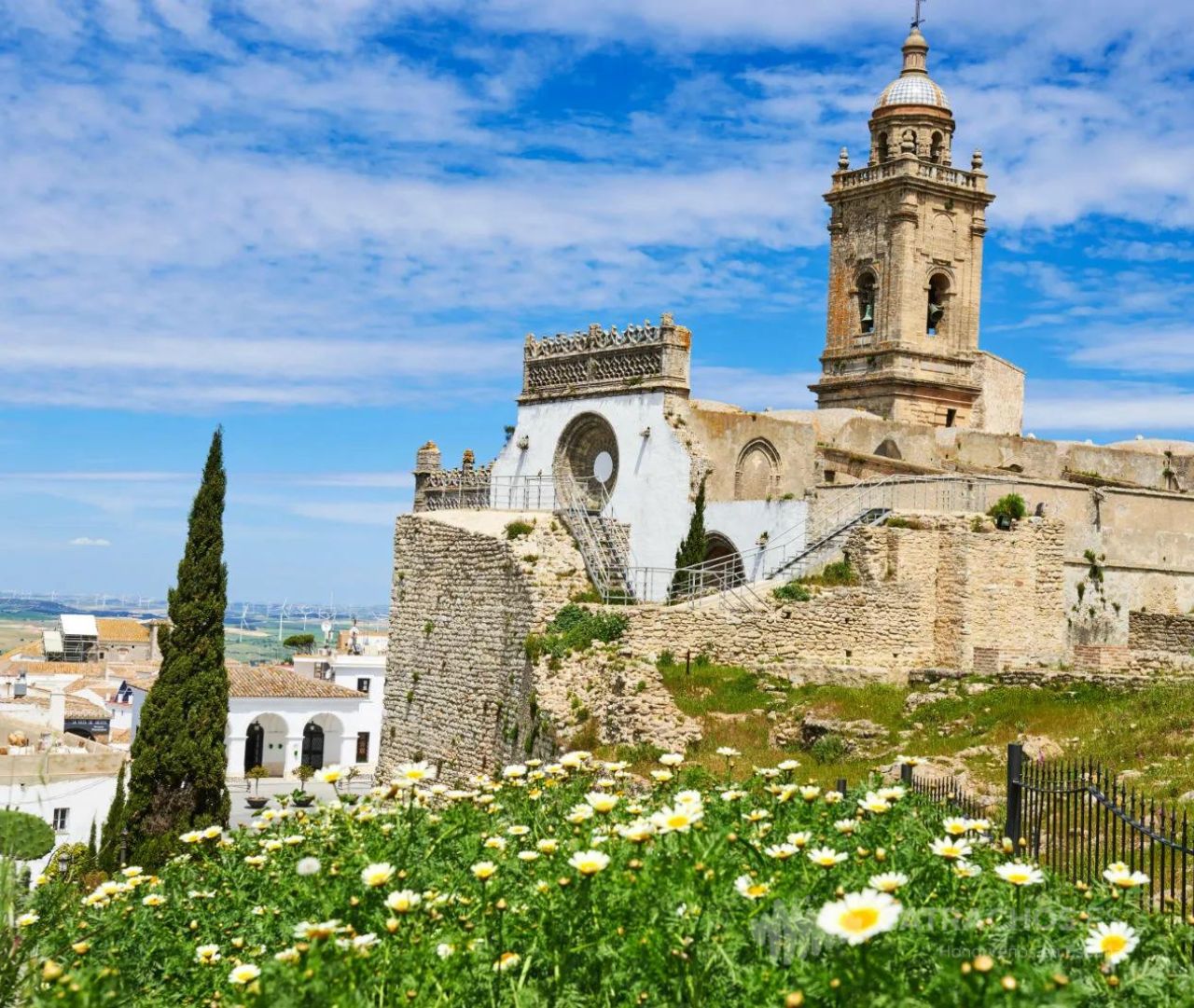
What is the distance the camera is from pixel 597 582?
2544 centimetres

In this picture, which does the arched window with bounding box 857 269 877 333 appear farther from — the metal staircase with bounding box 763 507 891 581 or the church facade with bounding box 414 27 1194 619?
the metal staircase with bounding box 763 507 891 581

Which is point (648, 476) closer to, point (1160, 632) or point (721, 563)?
point (721, 563)

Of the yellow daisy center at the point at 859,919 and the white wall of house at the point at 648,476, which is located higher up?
the white wall of house at the point at 648,476

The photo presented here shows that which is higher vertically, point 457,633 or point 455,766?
point 457,633

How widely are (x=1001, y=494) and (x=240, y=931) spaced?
1995cm

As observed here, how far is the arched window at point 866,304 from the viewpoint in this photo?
3984 cm

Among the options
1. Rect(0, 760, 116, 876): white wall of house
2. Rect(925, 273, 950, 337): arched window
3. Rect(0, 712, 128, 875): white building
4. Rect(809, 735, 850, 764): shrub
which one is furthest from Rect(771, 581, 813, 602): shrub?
Rect(0, 760, 116, 876): white wall of house

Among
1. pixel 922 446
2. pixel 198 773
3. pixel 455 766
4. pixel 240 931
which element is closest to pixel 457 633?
pixel 455 766

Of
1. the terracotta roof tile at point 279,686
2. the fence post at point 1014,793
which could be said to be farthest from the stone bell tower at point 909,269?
the terracotta roof tile at point 279,686

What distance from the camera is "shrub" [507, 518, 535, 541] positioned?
25.8m

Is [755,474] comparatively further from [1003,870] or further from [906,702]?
[1003,870]

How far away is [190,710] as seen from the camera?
2506 centimetres

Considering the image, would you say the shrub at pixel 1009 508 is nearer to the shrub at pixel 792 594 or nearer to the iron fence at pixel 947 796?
the shrub at pixel 792 594

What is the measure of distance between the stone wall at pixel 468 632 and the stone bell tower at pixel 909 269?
47.0ft
